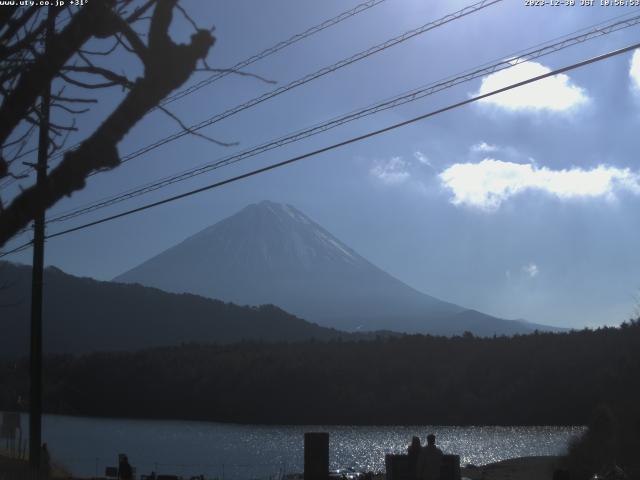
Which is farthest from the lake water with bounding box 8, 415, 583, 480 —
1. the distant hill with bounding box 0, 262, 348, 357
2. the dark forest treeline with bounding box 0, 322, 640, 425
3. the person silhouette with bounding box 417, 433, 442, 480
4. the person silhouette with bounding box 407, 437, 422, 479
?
the distant hill with bounding box 0, 262, 348, 357

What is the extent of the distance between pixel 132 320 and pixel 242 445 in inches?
2464

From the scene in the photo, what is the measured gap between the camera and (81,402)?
7275 centimetres

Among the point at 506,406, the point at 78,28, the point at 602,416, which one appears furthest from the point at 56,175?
the point at 506,406

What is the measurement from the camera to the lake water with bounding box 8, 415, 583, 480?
33.9 metres

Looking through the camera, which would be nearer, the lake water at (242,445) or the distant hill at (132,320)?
the lake water at (242,445)

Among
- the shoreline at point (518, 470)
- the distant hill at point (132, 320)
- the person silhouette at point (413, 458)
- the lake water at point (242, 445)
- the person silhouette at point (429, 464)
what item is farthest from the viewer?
the distant hill at point (132, 320)

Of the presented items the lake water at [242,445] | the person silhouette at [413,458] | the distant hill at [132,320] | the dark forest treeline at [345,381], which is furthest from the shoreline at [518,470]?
the distant hill at [132,320]

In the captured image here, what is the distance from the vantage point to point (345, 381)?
7250cm

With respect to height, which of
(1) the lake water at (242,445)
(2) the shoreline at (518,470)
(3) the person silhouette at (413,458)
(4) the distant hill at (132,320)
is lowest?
(1) the lake water at (242,445)

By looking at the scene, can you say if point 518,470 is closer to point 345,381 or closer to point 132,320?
point 345,381

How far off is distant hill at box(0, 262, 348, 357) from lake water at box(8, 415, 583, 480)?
34.5 m

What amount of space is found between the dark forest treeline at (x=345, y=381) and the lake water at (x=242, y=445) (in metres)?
3.89

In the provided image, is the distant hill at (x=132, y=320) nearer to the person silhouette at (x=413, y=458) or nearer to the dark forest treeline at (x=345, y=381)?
the dark forest treeline at (x=345, y=381)

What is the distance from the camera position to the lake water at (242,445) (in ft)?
111
